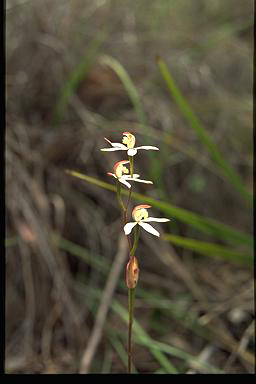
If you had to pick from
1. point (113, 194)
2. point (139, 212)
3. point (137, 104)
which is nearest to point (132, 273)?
point (139, 212)

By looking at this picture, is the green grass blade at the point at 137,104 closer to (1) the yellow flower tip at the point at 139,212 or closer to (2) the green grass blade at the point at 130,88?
(2) the green grass blade at the point at 130,88

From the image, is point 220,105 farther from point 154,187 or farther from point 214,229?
point 214,229

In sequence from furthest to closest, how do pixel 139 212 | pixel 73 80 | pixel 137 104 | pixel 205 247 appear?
1. pixel 73 80
2. pixel 137 104
3. pixel 205 247
4. pixel 139 212

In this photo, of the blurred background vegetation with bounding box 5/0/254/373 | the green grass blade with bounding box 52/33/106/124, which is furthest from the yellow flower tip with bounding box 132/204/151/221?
the green grass blade with bounding box 52/33/106/124

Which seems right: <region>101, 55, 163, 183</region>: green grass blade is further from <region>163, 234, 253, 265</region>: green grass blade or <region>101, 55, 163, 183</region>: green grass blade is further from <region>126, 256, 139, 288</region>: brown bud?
<region>126, 256, 139, 288</region>: brown bud

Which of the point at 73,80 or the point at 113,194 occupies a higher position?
the point at 73,80

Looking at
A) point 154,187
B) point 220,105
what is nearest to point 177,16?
point 220,105

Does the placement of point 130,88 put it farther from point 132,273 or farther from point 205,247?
point 132,273
